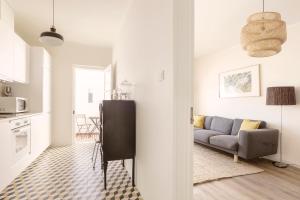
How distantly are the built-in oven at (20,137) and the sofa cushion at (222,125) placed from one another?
4.21m

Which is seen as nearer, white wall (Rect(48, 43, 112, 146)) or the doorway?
white wall (Rect(48, 43, 112, 146))

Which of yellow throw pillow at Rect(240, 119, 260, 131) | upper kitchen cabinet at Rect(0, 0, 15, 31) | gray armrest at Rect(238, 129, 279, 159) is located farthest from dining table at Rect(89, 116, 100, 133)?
yellow throw pillow at Rect(240, 119, 260, 131)

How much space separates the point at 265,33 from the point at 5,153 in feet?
11.4

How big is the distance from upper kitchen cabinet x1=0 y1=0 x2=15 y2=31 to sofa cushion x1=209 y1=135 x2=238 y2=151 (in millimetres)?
4430

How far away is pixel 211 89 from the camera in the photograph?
5586mm

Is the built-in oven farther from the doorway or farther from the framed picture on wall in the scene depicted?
the framed picture on wall

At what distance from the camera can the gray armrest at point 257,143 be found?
3.33 m

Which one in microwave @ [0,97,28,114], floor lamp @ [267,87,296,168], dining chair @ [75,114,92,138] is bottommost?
dining chair @ [75,114,92,138]

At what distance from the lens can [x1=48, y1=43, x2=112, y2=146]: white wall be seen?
4.71 meters

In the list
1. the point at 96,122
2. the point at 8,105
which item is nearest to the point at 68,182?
the point at 8,105

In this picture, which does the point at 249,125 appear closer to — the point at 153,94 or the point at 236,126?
the point at 236,126

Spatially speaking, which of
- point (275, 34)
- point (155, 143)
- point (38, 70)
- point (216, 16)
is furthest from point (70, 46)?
point (275, 34)

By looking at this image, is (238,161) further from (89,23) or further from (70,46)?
(70,46)

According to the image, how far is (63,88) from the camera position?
4.79 metres
